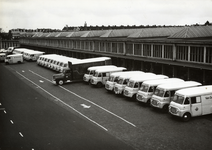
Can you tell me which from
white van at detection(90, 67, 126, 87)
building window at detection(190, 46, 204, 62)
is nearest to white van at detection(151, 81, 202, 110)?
building window at detection(190, 46, 204, 62)

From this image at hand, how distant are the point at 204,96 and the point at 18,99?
1849 cm

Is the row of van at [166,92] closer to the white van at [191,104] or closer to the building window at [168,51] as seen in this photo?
the white van at [191,104]

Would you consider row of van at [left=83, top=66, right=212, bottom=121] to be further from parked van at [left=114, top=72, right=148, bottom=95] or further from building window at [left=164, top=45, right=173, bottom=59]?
building window at [left=164, top=45, right=173, bottom=59]

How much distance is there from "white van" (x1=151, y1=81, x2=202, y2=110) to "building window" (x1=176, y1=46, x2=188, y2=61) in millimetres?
9496

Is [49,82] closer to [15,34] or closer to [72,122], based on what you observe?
[72,122]

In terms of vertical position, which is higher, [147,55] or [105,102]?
[147,55]

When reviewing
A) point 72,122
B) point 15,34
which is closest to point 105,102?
point 72,122

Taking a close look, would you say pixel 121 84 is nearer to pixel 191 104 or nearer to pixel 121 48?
pixel 191 104

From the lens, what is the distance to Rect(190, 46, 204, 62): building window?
30062 mm

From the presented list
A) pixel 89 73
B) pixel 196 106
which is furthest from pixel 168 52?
pixel 196 106

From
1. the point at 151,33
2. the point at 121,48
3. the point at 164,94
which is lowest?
the point at 164,94

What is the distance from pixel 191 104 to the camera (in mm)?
20609

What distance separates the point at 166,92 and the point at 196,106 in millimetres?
2961

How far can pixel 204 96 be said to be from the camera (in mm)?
20984
